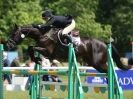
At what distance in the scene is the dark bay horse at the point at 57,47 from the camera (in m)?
13.3

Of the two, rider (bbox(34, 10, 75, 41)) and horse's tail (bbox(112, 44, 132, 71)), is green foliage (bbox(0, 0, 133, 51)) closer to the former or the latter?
horse's tail (bbox(112, 44, 132, 71))

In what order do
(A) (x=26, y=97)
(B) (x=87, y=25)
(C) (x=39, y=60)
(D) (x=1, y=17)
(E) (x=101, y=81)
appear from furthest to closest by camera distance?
1. (B) (x=87, y=25)
2. (D) (x=1, y=17)
3. (E) (x=101, y=81)
4. (A) (x=26, y=97)
5. (C) (x=39, y=60)

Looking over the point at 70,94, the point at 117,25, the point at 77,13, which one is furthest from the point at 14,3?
the point at 70,94

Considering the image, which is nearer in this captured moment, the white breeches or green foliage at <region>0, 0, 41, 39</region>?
the white breeches

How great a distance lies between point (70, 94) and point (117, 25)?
49.2 meters

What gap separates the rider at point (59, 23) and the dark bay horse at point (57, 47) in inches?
8.4

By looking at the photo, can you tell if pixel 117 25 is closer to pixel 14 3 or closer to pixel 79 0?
pixel 79 0

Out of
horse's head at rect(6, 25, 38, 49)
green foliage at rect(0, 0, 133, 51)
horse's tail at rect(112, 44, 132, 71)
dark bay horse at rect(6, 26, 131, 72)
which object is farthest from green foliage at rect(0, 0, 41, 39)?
horse's head at rect(6, 25, 38, 49)

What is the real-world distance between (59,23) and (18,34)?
3.18 feet

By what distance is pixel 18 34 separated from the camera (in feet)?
43.5

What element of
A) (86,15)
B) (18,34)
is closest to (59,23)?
(18,34)

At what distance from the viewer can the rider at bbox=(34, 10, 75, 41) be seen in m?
12.9

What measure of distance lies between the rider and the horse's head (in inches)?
8.4

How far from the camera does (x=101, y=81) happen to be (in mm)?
20938
